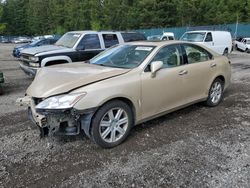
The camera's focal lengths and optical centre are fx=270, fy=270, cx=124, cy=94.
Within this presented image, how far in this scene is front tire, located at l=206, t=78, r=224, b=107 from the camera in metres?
5.91

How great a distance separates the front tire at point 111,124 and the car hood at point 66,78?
464mm

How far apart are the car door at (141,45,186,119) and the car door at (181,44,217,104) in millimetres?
175

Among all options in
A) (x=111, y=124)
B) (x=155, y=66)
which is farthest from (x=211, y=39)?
(x=111, y=124)

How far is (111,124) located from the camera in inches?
159

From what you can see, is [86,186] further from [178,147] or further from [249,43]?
[249,43]

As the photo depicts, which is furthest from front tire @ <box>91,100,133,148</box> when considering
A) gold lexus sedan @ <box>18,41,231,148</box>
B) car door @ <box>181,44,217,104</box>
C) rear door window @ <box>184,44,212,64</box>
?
rear door window @ <box>184,44,212,64</box>

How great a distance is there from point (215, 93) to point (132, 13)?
46.0m

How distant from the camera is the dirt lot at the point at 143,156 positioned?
3.27m

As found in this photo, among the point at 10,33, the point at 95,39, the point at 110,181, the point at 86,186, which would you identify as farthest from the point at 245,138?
the point at 10,33

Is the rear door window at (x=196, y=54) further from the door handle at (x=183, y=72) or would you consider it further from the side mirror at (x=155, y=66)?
the side mirror at (x=155, y=66)

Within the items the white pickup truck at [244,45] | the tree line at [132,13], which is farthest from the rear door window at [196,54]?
the tree line at [132,13]

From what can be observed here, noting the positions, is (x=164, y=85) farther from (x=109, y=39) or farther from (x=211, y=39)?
(x=211, y=39)

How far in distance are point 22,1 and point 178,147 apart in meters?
88.7

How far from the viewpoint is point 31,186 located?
3.16m
